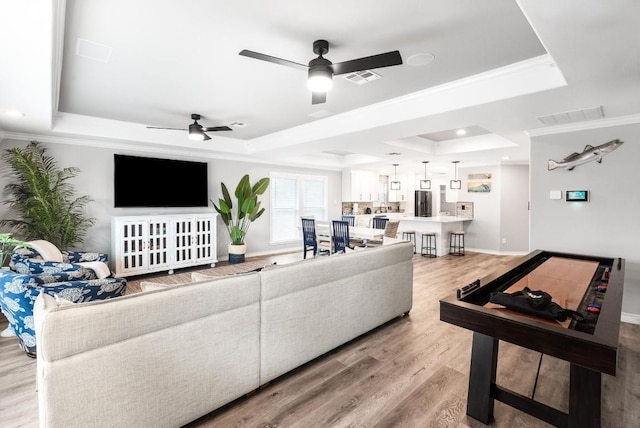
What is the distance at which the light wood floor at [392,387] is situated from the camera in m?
1.98

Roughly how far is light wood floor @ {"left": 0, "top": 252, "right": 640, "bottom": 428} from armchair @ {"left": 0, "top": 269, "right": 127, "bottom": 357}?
0.33 metres

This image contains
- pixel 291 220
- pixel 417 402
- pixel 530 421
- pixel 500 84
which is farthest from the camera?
pixel 291 220

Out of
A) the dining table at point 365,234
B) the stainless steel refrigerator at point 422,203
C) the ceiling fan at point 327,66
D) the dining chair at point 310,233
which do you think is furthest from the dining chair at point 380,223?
the ceiling fan at point 327,66

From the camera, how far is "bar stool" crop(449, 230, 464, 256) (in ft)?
25.6

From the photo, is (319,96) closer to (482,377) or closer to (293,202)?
(482,377)

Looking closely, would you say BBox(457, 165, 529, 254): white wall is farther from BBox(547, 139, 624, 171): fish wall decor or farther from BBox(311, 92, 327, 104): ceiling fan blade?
BBox(311, 92, 327, 104): ceiling fan blade

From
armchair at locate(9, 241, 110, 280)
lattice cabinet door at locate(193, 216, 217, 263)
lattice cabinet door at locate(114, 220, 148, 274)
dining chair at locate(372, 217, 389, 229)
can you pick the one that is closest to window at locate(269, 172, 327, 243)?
lattice cabinet door at locate(193, 216, 217, 263)

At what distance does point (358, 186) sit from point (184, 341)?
8.12 metres

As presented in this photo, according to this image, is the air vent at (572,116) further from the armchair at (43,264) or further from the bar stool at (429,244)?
the armchair at (43,264)

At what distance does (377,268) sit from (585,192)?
303cm

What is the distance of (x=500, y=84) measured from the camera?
3.00 m

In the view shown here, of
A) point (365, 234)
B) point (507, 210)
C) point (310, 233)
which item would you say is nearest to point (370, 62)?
point (365, 234)

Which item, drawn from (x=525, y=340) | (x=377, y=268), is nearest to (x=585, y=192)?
(x=377, y=268)

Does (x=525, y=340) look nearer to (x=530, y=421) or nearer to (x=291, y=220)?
(x=530, y=421)
